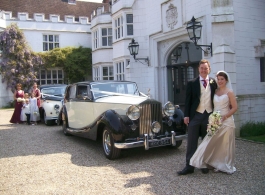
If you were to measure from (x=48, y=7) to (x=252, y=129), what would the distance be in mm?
24261

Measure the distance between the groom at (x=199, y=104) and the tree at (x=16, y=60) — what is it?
66.0 feet

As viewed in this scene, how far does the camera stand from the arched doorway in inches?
432

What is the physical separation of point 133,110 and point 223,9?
4808mm

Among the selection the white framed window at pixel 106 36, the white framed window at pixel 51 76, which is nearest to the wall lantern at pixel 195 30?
the white framed window at pixel 106 36

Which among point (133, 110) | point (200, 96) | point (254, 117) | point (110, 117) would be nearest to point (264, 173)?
point (200, 96)

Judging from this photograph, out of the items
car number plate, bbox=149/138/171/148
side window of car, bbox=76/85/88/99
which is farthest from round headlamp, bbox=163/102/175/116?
side window of car, bbox=76/85/88/99

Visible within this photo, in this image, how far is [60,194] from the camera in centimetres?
421

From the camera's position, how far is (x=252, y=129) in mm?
8500

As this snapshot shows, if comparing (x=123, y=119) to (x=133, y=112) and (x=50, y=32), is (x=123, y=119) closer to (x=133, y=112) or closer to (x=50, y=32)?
(x=133, y=112)

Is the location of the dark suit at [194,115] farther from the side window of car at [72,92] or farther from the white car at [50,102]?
the white car at [50,102]

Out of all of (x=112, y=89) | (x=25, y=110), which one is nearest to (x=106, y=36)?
(x=25, y=110)

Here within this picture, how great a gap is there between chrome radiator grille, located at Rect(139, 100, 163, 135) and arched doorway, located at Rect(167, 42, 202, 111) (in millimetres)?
5078

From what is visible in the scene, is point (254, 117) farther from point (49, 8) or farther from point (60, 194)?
point (49, 8)

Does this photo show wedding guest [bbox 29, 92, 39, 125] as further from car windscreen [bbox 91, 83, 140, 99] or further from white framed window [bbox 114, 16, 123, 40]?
white framed window [bbox 114, 16, 123, 40]
